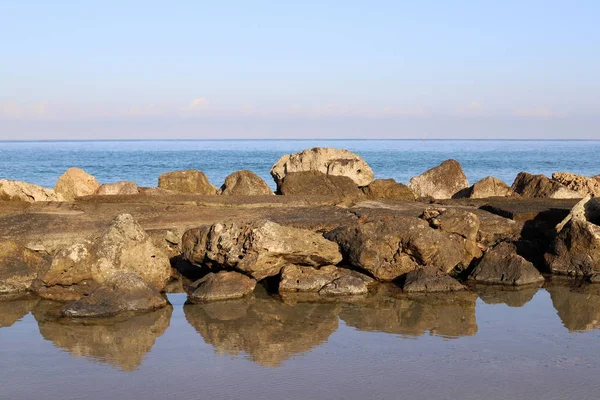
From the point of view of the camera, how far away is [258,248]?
1316 centimetres

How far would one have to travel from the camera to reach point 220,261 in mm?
13484

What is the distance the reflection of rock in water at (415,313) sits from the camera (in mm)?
10984

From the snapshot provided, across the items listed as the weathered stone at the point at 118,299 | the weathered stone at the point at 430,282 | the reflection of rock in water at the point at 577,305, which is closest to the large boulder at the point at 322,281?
the weathered stone at the point at 430,282

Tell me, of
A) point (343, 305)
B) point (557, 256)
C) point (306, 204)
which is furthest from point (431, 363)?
point (306, 204)

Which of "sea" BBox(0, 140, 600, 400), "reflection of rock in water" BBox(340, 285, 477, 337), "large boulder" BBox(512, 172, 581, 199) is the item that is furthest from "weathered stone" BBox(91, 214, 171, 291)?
"large boulder" BBox(512, 172, 581, 199)

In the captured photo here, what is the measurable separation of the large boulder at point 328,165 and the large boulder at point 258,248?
9.30m

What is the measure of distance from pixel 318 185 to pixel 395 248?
6766 mm

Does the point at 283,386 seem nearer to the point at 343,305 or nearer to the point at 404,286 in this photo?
the point at 343,305

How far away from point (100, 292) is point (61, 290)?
4.64 feet

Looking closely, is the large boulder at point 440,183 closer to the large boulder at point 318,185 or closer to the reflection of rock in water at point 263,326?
the large boulder at point 318,185

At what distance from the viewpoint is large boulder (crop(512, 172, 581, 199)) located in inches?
790

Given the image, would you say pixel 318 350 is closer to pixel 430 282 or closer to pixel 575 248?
pixel 430 282

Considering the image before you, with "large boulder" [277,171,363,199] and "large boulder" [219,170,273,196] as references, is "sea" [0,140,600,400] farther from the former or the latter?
"large boulder" [219,170,273,196]

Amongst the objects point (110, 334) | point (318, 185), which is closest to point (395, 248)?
point (110, 334)
